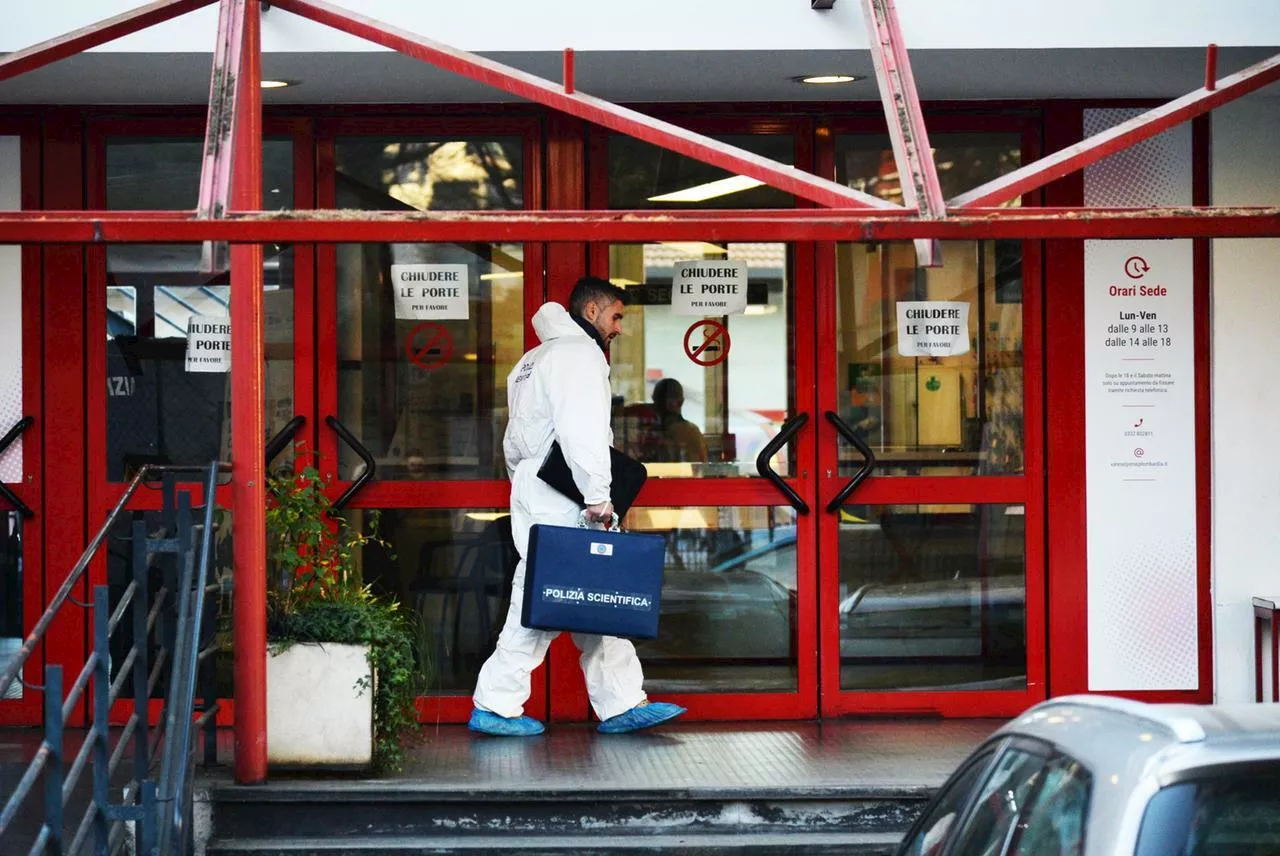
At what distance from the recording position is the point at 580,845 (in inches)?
229

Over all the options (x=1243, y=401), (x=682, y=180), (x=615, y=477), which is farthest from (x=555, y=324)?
(x=1243, y=401)

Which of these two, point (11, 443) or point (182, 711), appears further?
point (11, 443)

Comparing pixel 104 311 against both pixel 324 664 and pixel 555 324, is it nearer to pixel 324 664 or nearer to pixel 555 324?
pixel 555 324

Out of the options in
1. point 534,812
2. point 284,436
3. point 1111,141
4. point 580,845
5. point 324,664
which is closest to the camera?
point 1111,141

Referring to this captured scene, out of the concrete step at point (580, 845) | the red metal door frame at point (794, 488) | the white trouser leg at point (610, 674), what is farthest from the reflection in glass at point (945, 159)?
the concrete step at point (580, 845)

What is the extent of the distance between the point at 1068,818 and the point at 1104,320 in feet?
15.9

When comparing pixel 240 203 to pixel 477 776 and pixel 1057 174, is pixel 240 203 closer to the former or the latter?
pixel 477 776

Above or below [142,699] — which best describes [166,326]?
above

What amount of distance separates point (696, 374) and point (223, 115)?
2763mm

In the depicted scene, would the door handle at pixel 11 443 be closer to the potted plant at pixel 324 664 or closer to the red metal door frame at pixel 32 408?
the red metal door frame at pixel 32 408

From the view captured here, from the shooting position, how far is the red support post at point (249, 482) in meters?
5.85

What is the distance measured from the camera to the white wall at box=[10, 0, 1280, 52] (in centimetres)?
630

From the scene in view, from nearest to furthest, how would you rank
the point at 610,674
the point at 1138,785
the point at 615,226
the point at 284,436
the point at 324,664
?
the point at 1138,785 → the point at 615,226 → the point at 324,664 → the point at 610,674 → the point at 284,436

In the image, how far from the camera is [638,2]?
630cm
